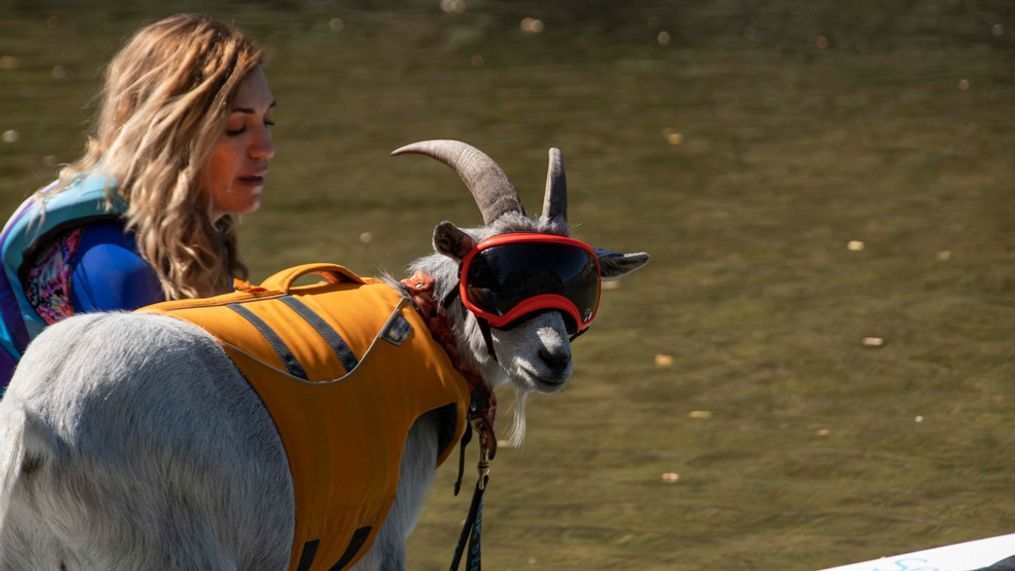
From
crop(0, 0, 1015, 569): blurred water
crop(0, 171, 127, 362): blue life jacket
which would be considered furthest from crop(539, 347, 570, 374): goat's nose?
crop(0, 0, 1015, 569): blurred water

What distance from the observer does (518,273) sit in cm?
387

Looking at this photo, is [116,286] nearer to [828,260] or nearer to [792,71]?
[828,260]

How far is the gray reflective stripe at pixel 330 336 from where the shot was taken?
11.7 feet

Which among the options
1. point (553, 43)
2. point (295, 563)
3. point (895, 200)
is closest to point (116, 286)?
point (295, 563)

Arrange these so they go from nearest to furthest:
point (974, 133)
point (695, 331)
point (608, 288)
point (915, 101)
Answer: point (695, 331), point (608, 288), point (974, 133), point (915, 101)

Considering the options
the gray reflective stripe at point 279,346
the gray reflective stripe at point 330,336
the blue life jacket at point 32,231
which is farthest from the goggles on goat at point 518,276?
the blue life jacket at point 32,231

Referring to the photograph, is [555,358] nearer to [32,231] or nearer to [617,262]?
[617,262]

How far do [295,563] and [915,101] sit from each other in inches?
415

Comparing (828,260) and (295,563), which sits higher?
(295,563)

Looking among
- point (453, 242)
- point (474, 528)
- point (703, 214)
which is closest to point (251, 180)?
point (453, 242)

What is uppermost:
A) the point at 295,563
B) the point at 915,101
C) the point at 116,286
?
the point at 116,286

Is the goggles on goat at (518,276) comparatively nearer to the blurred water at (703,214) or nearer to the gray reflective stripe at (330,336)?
the gray reflective stripe at (330,336)

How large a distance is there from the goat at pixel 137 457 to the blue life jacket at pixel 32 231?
776 millimetres

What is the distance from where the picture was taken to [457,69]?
1455 cm
